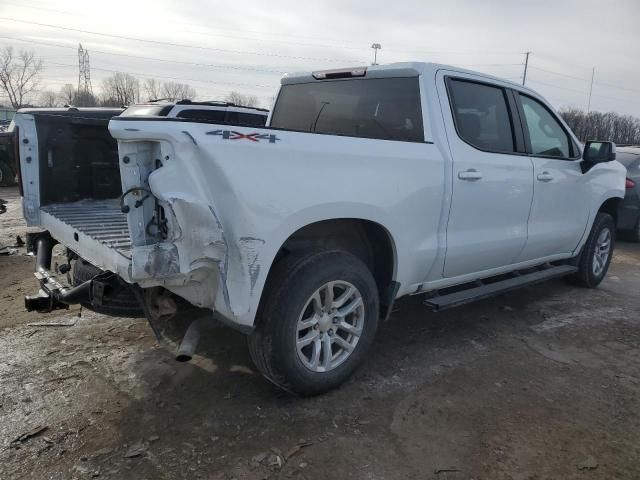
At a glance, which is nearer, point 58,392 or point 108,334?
point 58,392

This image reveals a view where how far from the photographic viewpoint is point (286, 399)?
3266 millimetres

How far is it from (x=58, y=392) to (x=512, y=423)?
2735mm

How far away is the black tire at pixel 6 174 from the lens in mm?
14258

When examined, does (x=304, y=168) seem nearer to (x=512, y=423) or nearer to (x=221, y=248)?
(x=221, y=248)

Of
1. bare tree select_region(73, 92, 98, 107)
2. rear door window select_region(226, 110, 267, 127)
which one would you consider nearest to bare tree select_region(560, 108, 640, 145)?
rear door window select_region(226, 110, 267, 127)

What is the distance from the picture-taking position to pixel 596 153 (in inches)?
201

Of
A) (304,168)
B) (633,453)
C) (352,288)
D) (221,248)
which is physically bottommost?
(633,453)

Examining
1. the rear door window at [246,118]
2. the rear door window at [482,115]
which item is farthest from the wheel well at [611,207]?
the rear door window at [246,118]

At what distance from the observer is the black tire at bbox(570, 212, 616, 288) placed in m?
5.77

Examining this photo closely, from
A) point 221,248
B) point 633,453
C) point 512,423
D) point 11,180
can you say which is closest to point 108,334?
point 221,248

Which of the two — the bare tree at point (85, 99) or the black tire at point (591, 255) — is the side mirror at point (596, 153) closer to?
the black tire at point (591, 255)

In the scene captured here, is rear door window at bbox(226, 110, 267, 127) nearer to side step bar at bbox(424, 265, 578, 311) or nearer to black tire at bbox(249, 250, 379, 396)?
side step bar at bbox(424, 265, 578, 311)

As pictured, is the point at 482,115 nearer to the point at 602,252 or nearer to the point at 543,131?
the point at 543,131

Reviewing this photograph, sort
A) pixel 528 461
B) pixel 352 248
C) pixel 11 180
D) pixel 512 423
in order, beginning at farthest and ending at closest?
pixel 11 180 < pixel 352 248 < pixel 512 423 < pixel 528 461
